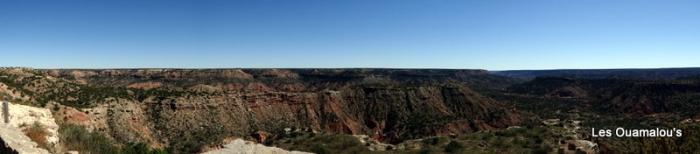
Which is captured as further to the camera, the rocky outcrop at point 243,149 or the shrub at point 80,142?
the rocky outcrop at point 243,149

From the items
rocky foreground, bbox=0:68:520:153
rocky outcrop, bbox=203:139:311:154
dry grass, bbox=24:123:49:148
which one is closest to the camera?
dry grass, bbox=24:123:49:148

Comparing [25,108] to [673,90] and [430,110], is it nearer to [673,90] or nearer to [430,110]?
[430,110]

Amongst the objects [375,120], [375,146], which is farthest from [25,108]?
[375,120]

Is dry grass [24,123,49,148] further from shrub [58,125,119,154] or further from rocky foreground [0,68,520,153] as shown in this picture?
rocky foreground [0,68,520,153]

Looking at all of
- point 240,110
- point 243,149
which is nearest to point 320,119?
point 240,110

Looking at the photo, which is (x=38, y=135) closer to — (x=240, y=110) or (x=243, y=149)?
(x=243, y=149)

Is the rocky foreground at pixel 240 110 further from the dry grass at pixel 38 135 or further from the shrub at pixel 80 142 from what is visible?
the dry grass at pixel 38 135

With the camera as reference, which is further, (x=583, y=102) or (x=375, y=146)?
(x=583, y=102)

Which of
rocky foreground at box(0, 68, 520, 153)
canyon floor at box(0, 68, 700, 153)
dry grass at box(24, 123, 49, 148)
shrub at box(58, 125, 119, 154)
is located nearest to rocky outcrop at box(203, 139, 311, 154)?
canyon floor at box(0, 68, 700, 153)

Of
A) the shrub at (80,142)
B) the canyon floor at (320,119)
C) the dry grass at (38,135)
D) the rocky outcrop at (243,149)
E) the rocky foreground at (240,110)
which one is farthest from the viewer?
the rocky foreground at (240,110)

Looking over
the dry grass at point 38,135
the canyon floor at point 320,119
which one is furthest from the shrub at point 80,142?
the dry grass at point 38,135

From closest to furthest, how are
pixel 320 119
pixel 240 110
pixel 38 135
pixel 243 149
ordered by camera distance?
pixel 38 135 < pixel 243 149 < pixel 240 110 < pixel 320 119
